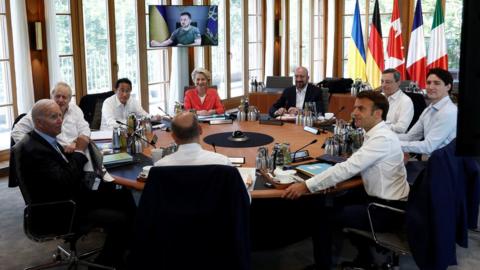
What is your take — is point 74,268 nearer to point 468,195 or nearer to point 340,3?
point 468,195

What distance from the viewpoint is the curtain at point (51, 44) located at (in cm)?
575

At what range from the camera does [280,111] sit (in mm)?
5230

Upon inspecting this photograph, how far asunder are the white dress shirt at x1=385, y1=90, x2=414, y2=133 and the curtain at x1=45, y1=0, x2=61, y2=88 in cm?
362

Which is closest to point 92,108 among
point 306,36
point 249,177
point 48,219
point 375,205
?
point 48,219

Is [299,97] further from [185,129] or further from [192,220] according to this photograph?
Result: [192,220]

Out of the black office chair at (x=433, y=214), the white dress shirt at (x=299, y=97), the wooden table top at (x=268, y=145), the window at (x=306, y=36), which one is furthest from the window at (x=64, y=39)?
the window at (x=306, y=36)

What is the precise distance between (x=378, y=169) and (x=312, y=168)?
0.43 meters

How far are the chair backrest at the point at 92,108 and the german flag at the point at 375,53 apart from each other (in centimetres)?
537

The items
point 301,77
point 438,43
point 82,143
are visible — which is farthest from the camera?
point 438,43

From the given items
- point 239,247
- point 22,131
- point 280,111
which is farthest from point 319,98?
point 239,247

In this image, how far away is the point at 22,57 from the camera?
5617mm

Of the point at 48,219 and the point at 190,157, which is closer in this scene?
the point at 190,157

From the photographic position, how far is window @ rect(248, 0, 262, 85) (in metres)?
9.34

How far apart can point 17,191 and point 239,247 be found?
11.2 ft
